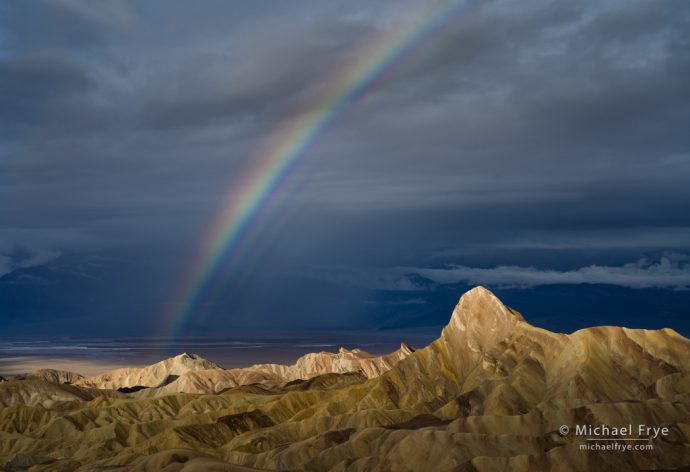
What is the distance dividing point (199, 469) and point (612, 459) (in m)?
92.0

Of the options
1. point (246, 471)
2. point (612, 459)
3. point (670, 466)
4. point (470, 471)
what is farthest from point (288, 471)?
point (670, 466)

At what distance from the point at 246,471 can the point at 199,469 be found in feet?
33.6

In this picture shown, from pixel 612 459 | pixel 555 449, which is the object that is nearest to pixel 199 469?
pixel 555 449

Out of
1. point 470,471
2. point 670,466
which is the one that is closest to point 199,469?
point 470,471

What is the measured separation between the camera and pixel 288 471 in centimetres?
19925

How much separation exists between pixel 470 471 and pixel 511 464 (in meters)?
9.23

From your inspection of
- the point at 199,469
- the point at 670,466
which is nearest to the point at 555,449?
the point at 670,466

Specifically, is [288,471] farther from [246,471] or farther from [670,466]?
[670,466]

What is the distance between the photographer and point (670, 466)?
199 m

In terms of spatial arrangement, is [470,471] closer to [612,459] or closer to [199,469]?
[612,459]

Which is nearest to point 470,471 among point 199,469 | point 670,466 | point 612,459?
point 612,459

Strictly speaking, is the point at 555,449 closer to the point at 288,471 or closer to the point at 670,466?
Answer: the point at 670,466

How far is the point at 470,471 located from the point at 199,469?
195 feet

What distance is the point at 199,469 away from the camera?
192 metres
